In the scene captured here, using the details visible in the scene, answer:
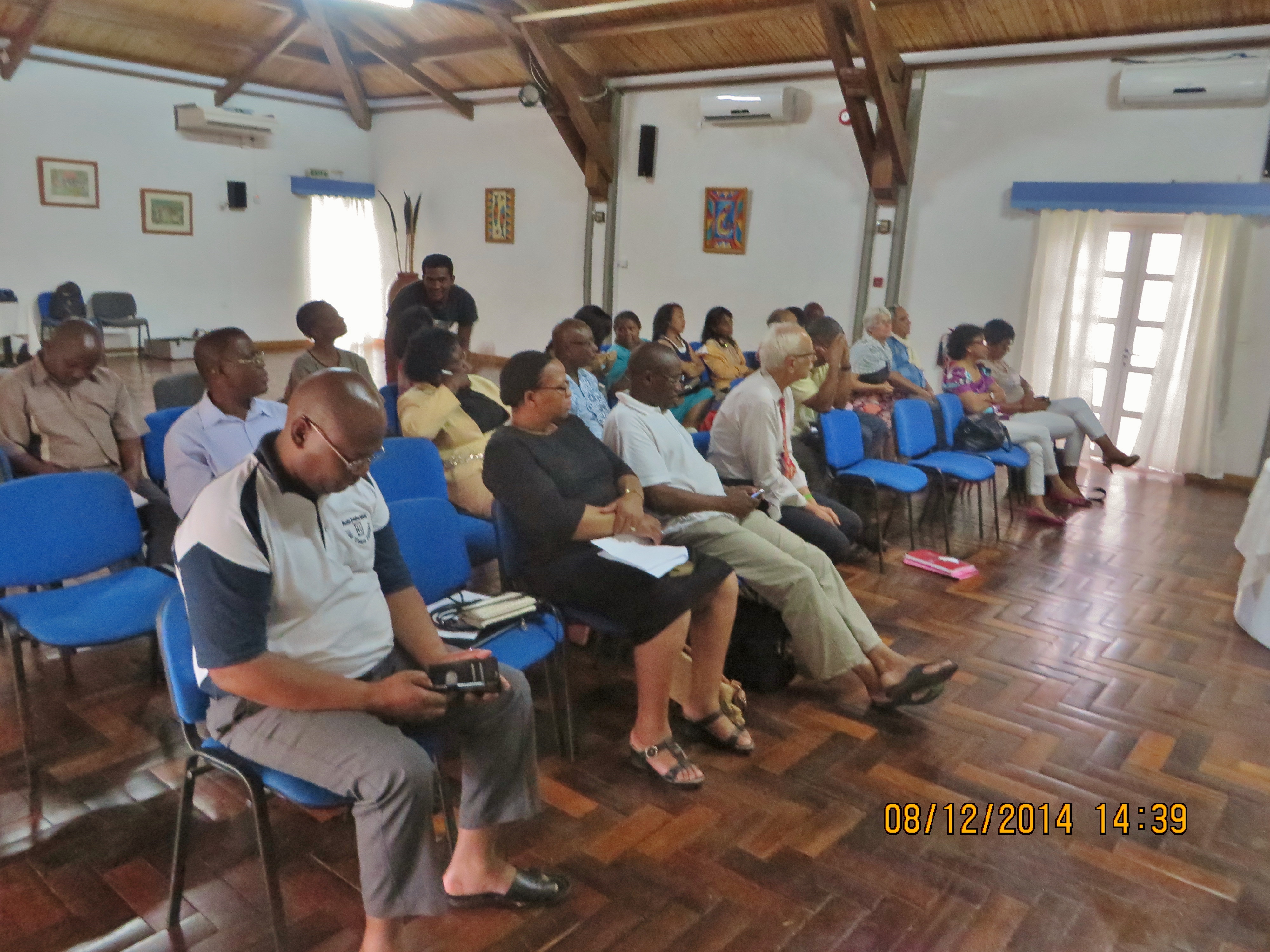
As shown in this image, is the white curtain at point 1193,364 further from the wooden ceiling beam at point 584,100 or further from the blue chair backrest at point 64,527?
the blue chair backrest at point 64,527

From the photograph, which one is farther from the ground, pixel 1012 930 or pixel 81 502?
pixel 81 502

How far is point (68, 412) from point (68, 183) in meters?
8.61

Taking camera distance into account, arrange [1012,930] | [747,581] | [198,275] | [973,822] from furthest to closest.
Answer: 1. [198,275]
2. [747,581]
3. [973,822]
4. [1012,930]

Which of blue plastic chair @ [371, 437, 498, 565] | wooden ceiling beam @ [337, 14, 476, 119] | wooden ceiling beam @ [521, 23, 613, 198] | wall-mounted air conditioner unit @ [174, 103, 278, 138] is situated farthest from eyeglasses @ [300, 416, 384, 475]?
wall-mounted air conditioner unit @ [174, 103, 278, 138]

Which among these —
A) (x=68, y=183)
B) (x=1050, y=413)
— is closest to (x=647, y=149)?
(x=1050, y=413)

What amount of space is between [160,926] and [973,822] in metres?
1.93

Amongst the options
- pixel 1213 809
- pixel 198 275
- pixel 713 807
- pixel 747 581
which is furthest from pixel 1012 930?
pixel 198 275

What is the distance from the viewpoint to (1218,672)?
11.6ft

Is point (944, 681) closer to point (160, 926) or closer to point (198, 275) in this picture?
point (160, 926)

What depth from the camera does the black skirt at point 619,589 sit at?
253cm

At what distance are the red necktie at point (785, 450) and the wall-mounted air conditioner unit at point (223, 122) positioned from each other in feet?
32.2

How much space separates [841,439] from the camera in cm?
458

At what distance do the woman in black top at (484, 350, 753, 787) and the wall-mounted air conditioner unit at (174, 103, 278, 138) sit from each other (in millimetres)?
10050
